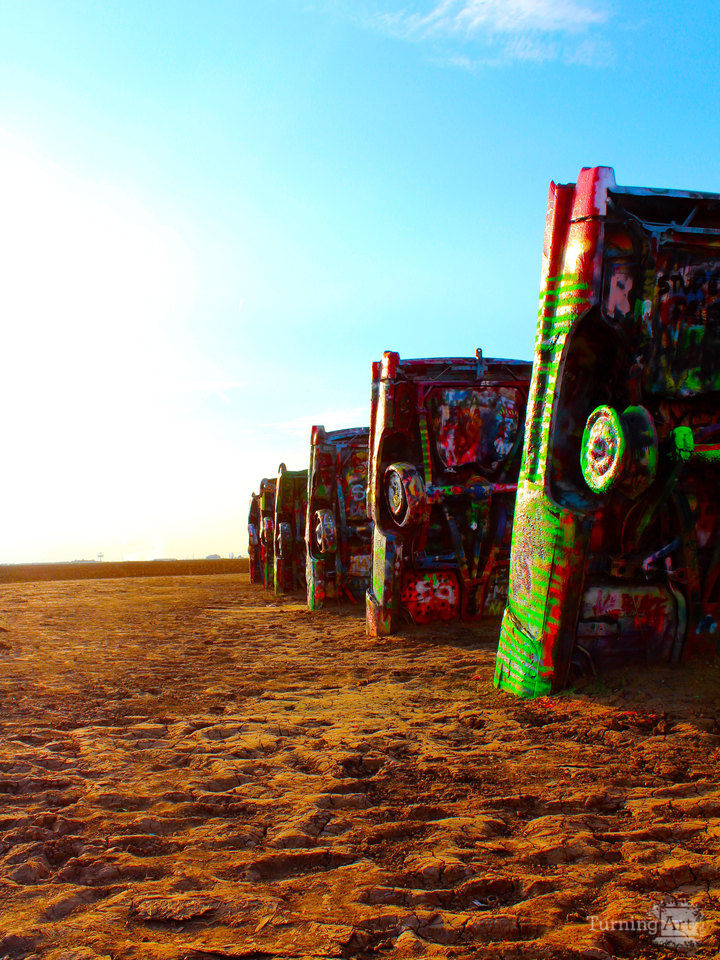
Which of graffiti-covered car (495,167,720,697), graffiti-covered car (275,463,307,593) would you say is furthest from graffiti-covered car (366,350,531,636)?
graffiti-covered car (275,463,307,593)

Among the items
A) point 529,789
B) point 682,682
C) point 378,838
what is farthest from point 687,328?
point 378,838

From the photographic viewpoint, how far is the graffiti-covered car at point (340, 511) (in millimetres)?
9742

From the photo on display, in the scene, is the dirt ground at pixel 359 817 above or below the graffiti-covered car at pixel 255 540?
below

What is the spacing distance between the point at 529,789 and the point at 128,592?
1457 centimetres

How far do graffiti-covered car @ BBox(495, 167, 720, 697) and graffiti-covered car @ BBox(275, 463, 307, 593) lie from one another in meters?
8.52

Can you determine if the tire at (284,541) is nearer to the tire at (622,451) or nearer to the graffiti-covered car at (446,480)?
the graffiti-covered car at (446,480)

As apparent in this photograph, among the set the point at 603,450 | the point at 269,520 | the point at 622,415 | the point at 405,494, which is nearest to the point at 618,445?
the point at 603,450

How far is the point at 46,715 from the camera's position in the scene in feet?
15.1

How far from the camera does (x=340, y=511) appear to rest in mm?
9820

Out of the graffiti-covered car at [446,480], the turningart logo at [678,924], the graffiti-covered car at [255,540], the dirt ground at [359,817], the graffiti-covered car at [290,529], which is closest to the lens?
the turningart logo at [678,924]

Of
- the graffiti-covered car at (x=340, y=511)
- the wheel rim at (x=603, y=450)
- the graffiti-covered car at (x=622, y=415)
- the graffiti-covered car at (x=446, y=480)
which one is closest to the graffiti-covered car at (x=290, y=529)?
the graffiti-covered car at (x=340, y=511)

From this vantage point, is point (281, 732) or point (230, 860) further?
point (281, 732)

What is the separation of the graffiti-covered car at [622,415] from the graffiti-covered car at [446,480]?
2.57m

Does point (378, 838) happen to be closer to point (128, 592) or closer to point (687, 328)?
point (687, 328)
